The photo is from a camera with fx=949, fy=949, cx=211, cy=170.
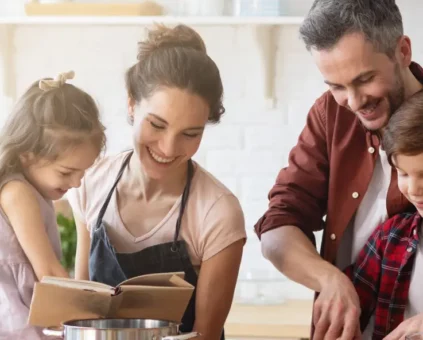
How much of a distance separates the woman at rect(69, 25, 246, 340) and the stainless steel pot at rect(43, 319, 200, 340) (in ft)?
1.12

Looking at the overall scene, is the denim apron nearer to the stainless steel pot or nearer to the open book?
the open book

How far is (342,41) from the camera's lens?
1.90 metres

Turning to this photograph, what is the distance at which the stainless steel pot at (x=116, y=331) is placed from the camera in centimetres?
154

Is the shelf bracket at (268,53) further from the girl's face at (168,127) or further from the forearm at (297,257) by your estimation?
the girl's face at (168,127)

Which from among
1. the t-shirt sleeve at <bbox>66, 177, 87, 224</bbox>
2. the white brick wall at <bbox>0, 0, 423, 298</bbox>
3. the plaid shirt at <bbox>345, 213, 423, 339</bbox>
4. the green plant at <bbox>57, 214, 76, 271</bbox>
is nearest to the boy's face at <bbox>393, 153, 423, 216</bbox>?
the plaid shirt at <bbox>345, 213, 423, 339</bbox>

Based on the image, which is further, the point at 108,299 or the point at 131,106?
the point at 131,106

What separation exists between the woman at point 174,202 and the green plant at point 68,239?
100cm

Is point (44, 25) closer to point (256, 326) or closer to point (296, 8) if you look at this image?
point (296, 8)

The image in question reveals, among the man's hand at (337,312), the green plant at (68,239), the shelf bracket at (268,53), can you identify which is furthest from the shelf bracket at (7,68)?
the man's hand at (337,312)

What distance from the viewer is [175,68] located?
198 centimetres

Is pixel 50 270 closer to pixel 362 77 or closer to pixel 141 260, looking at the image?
pixel 141 260

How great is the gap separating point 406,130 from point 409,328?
39cm

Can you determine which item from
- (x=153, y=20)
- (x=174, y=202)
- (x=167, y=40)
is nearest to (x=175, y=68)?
(x=167, y=40)

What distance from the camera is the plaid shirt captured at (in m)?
1.98
